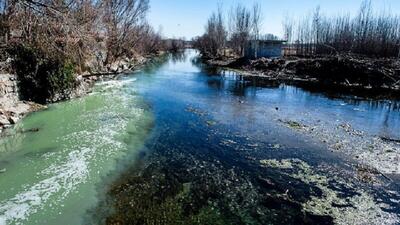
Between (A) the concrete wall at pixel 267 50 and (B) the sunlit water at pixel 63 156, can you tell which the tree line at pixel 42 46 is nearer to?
(B) the sunlit water at pixel 63 156

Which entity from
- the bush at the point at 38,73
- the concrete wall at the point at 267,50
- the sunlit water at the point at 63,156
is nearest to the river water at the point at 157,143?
the sunlit water at the point at 63,156

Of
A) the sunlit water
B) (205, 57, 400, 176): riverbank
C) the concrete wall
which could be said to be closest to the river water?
the sunlit water

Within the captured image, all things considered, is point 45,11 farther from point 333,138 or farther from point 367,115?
point 367,115

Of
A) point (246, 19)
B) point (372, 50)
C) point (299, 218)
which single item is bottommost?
point (299, 218)

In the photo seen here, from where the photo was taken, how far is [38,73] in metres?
19.9

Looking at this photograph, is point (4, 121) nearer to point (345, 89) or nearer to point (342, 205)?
point (342, 205)

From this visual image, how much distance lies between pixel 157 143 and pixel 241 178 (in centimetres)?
452

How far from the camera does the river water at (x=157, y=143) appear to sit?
8953mm

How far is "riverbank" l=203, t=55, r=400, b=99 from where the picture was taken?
30.9 m

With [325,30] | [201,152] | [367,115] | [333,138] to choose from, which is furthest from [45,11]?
[325,30]

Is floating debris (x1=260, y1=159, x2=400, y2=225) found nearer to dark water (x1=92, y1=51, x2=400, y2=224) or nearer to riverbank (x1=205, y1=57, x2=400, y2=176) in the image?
dark water (x1=92, y1=51, x2=400, y2=224)

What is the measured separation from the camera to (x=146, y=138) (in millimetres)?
14359

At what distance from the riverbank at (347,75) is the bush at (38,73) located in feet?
72.4

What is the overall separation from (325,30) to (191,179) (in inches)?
2143
